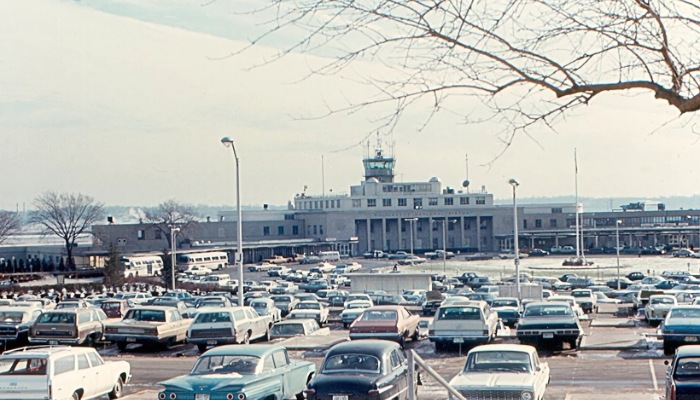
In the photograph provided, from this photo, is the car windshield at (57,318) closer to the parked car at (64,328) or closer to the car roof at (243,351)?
the parked car at (64,328)

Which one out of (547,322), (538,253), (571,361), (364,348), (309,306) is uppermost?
(364,348)

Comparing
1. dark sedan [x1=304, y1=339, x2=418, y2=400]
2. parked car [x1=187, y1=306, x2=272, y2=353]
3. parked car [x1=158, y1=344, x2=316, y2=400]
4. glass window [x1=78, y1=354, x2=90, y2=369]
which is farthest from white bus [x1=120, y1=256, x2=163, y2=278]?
dark sedan [x1=304, y1=339, x2=418, y2=400]

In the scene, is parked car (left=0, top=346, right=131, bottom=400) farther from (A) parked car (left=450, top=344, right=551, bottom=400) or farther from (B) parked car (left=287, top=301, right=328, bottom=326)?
(B) parked car (left=287, top=301, right=328, bottom=326)

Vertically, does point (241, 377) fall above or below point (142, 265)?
above

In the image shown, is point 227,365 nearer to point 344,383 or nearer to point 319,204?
point 344,383

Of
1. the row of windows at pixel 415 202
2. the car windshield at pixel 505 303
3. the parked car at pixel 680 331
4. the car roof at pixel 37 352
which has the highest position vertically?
the row of windows at pixel 415 202

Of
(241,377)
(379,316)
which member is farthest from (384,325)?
(241,377)

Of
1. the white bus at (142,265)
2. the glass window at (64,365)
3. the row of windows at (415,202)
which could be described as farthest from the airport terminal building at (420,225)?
the glass window at (64,365)
